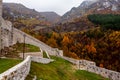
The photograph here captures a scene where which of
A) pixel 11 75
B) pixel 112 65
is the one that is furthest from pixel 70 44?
pixel 11 75

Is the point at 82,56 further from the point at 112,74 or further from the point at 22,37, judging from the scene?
the point at 112,74

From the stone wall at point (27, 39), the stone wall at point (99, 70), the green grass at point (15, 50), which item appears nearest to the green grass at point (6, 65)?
the green grass at point (15, 50)

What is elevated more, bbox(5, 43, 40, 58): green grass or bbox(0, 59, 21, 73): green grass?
bbox(0, 59, 21, 73): green grass

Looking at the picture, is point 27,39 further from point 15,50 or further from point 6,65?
point 6,65

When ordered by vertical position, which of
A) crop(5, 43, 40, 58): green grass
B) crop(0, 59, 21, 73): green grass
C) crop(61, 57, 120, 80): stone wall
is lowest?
crop(61, 57, 120, 80): stone wall

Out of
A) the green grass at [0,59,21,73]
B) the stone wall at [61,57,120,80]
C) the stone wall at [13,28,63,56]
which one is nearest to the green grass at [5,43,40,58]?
the stone wall at [13,28,63,56]

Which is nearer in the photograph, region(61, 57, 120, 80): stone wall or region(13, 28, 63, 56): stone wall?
region(61, 57, 120, 80): stone wall

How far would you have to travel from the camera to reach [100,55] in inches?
6649

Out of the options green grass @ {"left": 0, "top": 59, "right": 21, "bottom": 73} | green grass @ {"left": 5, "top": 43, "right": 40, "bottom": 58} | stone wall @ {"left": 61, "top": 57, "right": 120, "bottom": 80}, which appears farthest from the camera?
stone wall @ {"left": 61, "top": 57, "right": 120, "bottom": 80}

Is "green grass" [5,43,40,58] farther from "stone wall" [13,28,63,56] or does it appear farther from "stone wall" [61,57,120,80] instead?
"stone wall" [61,57,120,80]

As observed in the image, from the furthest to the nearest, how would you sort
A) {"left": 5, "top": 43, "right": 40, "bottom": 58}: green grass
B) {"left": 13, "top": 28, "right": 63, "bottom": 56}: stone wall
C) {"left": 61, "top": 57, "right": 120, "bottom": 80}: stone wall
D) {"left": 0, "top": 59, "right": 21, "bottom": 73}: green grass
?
{"left": 13, "top": 28, "right": 63, "bottom": 56}: stone wall < {"left": 61, "top": 57, "right": 120, "bottom": 80}: stone wall < {"left": 5, "top": 43, "right": 40, "bottom": 58}: green grass < {"left": 0, "top": 59, "right": 21, "bottom": 73}: green grass

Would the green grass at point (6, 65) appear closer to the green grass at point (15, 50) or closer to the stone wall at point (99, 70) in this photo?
the green grass at point (15, 50)

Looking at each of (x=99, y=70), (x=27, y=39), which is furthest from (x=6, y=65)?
(x=27, y=39)

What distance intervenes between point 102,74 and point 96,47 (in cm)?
11191
